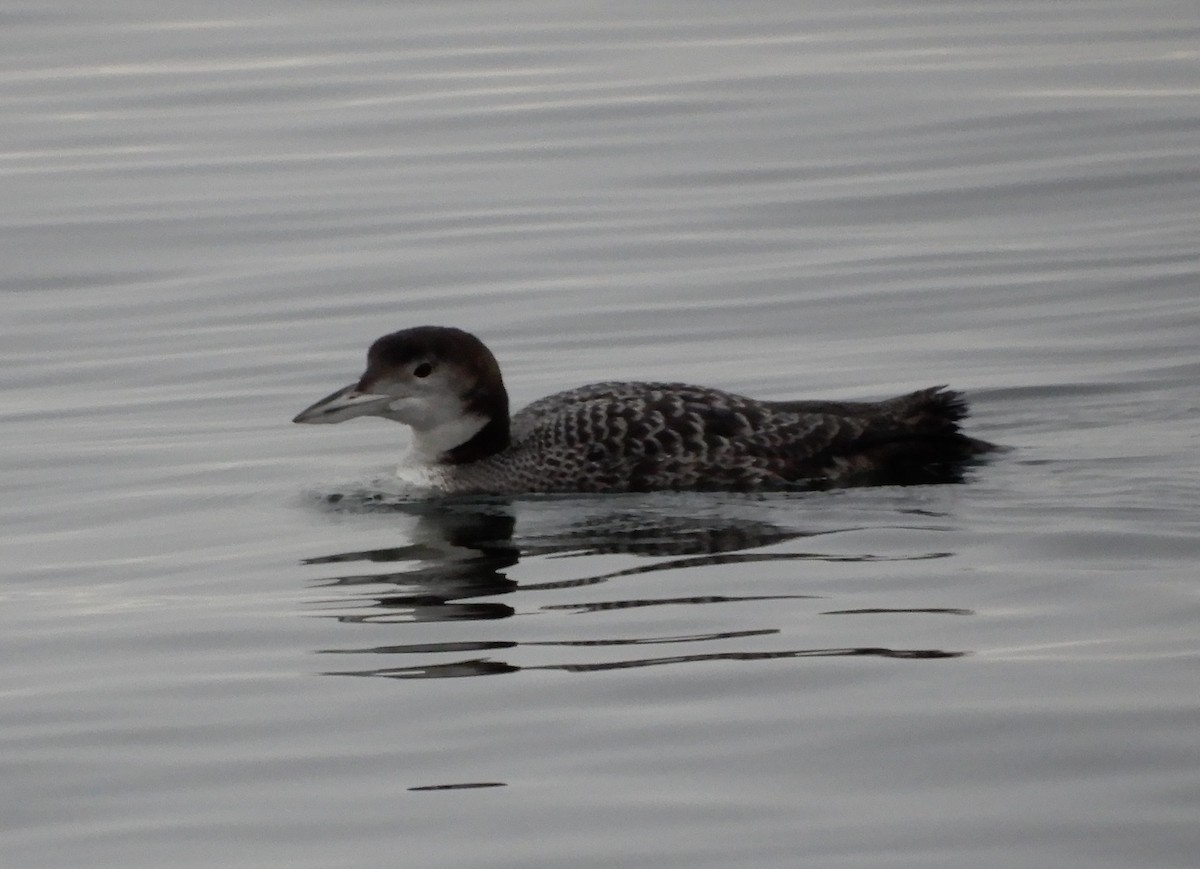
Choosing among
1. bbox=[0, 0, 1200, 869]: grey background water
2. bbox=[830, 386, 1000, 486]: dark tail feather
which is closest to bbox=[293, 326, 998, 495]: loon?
bbox=[830, 386, 1000, 486]: dark tail feather

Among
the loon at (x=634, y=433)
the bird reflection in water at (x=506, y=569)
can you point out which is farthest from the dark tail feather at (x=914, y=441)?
the bird reflection in water at (x=506, y=569)

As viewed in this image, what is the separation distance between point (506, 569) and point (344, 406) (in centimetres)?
149

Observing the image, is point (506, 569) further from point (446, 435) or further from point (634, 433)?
point (446, 435)

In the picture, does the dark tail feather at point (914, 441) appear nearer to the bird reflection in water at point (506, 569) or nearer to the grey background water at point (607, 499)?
the grey background water at point (607, 499)

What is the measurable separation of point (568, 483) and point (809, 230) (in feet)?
18.6

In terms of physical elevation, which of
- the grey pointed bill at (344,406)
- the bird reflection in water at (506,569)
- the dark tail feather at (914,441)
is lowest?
the bird reflection in water at (506,569)

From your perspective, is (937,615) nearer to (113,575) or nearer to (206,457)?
(113,575)

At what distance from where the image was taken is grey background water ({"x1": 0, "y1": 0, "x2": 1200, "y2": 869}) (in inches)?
255

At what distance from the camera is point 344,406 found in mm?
10289

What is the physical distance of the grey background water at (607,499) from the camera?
647 cm

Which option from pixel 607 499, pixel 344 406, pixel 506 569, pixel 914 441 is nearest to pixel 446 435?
pixel 344 406

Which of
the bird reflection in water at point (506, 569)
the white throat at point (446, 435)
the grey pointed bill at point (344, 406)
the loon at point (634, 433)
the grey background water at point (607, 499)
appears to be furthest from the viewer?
the white throat at point (446, 435)

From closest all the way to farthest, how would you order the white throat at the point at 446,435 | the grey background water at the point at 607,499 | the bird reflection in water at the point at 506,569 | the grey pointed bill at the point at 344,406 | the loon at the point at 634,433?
the grey background water at the point at 607,499 → the bird reflection in water at the point at 506,569 → the loon at the point at 634,433 → the grey pointed bill at the point at 344,406 → the white throat at the point at 446,435

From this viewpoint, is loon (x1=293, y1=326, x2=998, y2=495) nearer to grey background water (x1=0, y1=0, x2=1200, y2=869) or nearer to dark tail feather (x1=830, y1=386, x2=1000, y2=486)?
dark tail feather (x1=830, y1=386, x2=1000, y2=486)
